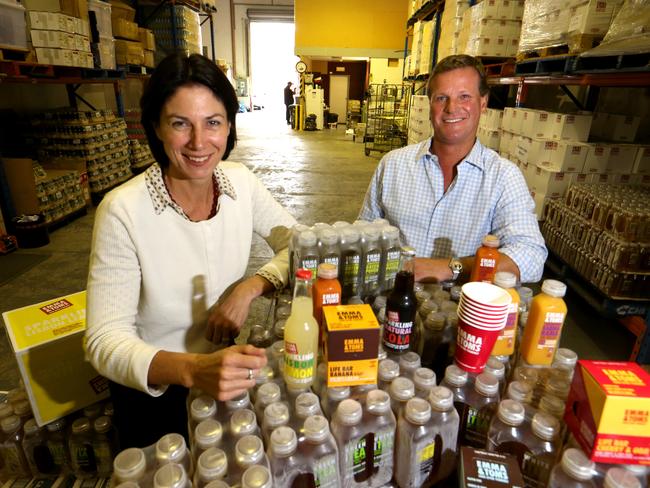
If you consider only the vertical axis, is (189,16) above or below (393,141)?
above

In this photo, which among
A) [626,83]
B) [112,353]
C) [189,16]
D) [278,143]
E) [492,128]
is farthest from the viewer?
[278,143]

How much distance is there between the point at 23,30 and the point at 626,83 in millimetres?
5877

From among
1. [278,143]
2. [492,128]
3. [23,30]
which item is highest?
[23,30]

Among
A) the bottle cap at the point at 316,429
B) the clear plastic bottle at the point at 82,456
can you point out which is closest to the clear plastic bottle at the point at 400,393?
the bottle cap at the point at 316,429

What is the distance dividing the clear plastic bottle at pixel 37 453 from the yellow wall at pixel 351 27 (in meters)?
15.9

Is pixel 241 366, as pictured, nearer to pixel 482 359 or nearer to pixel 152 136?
pixel 482 359

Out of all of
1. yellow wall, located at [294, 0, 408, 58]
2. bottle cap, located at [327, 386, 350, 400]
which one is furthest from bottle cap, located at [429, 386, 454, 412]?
yellow wall, located at [294, 0, 408, 58]

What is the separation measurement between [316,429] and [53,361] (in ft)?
4.26

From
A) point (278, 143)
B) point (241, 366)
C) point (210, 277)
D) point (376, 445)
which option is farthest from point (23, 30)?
point (278, 143)

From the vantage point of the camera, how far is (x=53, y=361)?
1.71m

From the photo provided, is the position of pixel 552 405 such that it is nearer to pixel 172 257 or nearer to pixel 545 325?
pixel 545 325

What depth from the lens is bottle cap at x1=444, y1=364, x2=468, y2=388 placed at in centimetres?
116

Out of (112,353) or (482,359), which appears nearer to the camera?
(482,359)

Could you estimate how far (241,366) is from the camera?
3.55ft
